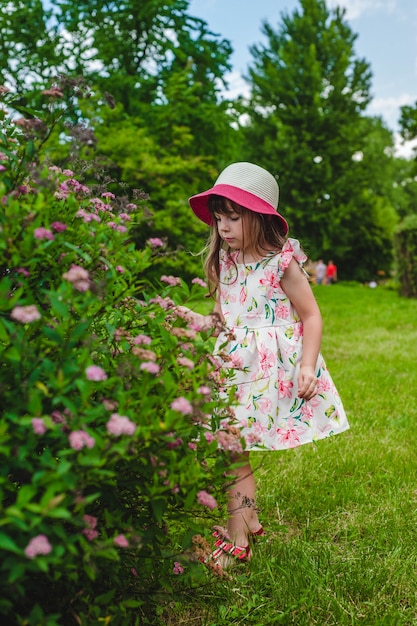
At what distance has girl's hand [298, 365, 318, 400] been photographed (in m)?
2.75

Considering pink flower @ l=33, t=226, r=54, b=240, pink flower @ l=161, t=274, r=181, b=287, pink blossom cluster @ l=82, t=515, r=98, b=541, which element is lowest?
pink blossom cluster @ l=82, t=515, r=98, b=541

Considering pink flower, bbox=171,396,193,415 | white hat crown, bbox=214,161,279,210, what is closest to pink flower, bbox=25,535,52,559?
pink flower, bbox=171,396,193,415

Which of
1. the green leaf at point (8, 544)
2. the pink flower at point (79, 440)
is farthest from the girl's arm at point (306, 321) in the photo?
the green leaf at point (8, 544)

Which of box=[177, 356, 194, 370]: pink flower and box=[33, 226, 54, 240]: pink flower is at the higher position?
box=[33, 226, 54, 240]: pink flower

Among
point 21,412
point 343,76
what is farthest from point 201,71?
point 21,412

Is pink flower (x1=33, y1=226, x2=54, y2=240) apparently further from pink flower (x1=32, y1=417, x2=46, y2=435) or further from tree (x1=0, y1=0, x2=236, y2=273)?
tree (x1=0, y1=0, x2=236, y2=273)

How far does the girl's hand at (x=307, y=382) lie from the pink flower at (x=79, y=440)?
1628 millimetres

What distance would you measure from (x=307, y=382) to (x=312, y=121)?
2592 centimetres

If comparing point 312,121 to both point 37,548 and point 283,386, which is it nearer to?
point 283,386

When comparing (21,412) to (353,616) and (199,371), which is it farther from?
(353,616)

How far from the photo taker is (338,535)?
2955 millimetres

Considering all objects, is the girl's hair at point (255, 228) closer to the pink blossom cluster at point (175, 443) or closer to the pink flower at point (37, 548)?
the pink blossom cluster at point (175, 443)

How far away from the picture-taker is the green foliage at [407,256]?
570 inches

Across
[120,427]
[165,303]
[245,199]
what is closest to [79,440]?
[120,427]
